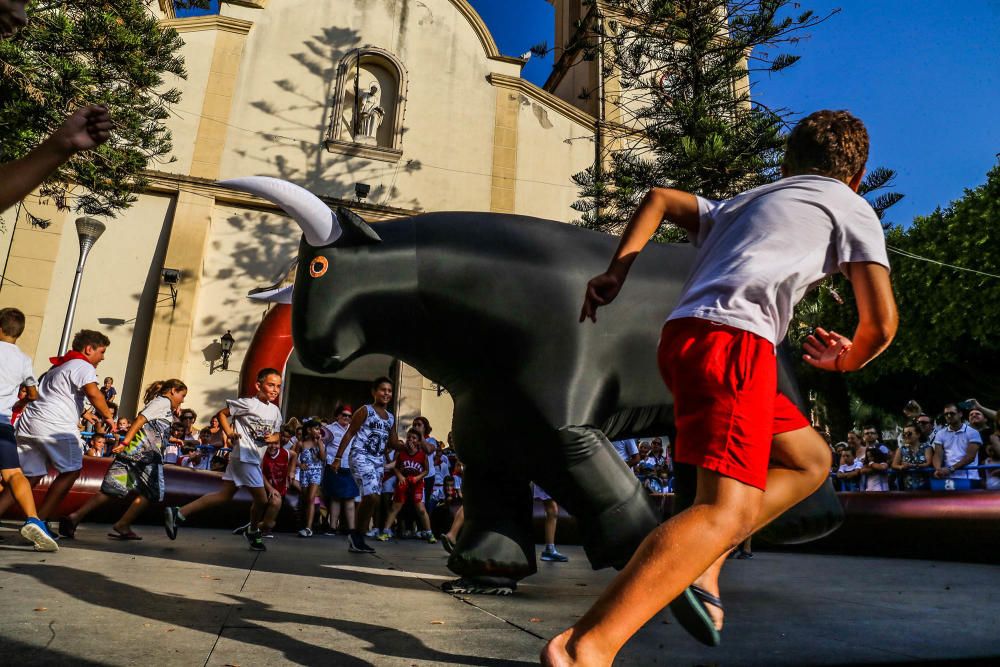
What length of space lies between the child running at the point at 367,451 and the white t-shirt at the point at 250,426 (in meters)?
0.71

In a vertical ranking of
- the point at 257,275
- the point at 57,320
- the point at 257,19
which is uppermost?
the point at 257,19

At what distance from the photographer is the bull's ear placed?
3.57 m

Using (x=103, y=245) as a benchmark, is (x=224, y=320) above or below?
below

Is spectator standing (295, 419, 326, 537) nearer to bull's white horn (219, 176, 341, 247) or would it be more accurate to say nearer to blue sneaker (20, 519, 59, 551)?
blue sneaker (20, 519, 59, 551)

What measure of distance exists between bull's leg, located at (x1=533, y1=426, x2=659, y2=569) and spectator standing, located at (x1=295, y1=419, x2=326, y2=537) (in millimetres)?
6178

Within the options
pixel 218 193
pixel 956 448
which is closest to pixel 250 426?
pixel 956 448

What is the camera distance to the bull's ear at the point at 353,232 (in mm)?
3568

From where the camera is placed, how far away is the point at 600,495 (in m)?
2.99

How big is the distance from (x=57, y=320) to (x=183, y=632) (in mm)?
12975

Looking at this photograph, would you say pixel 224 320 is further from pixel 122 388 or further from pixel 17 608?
pixel 17 608

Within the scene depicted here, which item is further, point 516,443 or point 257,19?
point 257,19

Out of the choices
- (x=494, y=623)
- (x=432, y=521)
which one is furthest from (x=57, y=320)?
(x=494, y=623)

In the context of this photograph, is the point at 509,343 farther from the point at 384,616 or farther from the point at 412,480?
the point at 412,480

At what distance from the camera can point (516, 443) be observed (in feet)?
10.6
